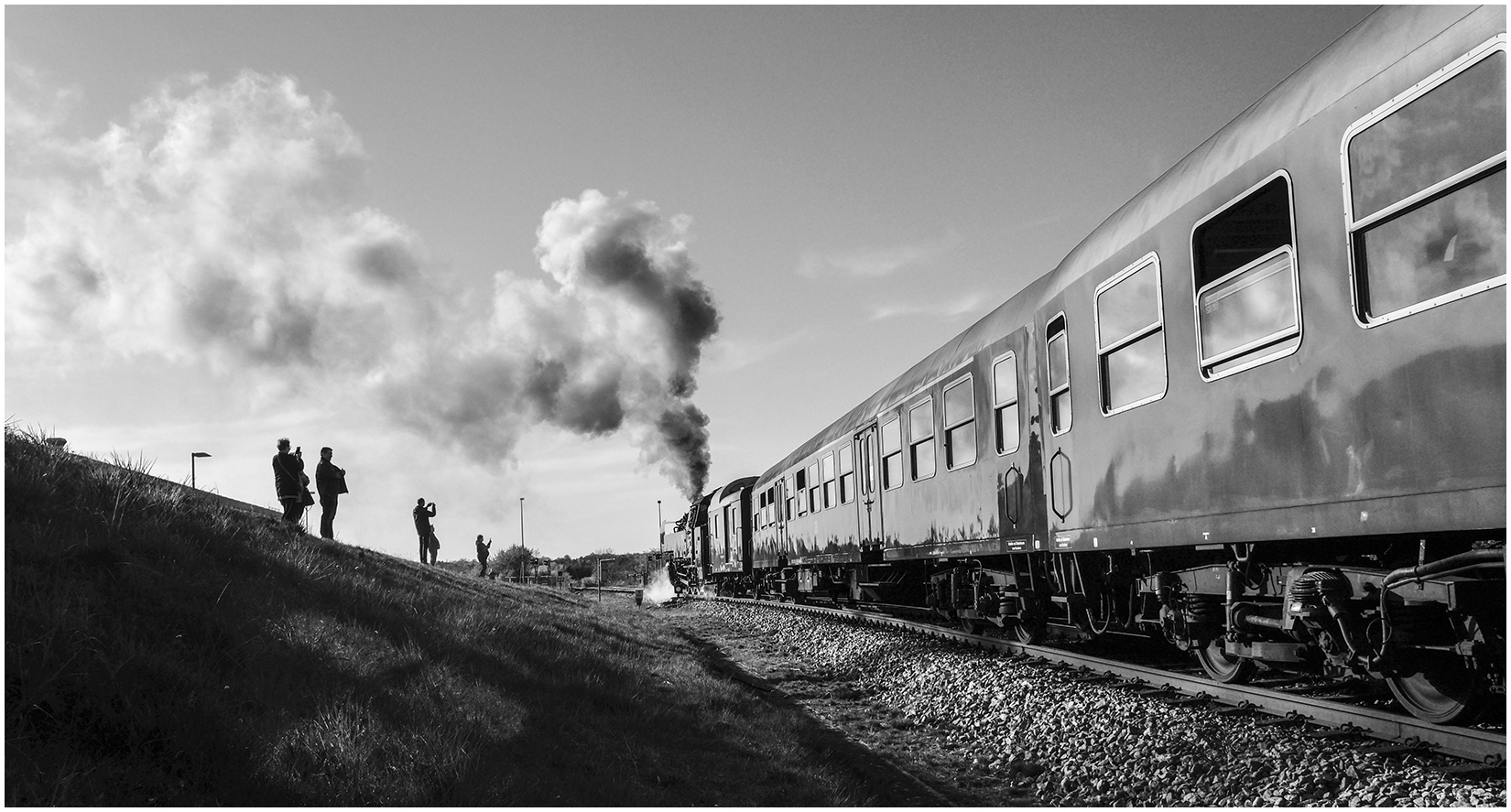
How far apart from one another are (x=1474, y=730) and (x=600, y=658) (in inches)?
264

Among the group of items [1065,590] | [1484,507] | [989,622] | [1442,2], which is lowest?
[989,622]

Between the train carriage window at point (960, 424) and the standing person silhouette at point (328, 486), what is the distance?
37.9 ft

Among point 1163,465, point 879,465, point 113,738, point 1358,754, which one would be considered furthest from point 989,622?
point 113,738

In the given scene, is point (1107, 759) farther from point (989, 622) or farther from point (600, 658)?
point (989, 622)

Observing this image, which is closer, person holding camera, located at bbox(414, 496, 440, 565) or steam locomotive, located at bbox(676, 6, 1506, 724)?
steam locomotive, located at bbox(676, 6, 1506, 724)

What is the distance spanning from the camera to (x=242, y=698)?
15.6 feet

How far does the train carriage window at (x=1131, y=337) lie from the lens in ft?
21.8

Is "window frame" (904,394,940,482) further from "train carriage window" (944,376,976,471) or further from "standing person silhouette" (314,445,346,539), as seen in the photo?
"standing person silhouette" (314,445,346,539)

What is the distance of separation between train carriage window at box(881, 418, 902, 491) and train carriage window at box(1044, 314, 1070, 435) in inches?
179

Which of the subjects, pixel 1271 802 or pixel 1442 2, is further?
pixel 1271 802

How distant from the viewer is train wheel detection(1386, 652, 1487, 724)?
5.00m

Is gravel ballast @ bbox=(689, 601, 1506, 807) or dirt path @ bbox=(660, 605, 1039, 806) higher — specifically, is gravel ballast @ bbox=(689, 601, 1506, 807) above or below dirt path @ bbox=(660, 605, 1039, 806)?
above

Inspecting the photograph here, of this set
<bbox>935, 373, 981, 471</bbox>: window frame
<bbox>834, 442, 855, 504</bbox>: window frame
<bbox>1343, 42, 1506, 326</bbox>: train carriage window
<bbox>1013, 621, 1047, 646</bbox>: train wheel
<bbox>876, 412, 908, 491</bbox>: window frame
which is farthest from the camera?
<bbox>834, 442, 855, 504</bbox>: window frame

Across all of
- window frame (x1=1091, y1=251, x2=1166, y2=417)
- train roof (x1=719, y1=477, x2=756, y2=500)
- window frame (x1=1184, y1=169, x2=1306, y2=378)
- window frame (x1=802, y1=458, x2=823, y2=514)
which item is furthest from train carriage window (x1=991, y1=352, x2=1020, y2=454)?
train roof (x1=719, y1=477, x2=756, y2=500)
